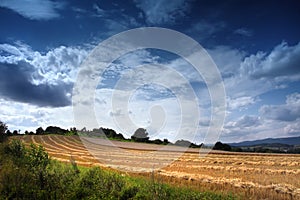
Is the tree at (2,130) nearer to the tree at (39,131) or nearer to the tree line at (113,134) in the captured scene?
the tree line at (113,134)

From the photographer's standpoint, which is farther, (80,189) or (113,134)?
(113,134)

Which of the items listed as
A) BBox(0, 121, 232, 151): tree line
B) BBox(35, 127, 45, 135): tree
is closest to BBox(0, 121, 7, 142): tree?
BBox(0, 121, 232, 151): tree line

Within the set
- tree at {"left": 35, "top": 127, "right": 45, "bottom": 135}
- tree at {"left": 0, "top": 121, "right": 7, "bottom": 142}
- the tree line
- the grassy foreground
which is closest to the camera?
the grassy foreground

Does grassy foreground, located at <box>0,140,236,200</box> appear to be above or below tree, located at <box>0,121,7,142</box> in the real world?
below

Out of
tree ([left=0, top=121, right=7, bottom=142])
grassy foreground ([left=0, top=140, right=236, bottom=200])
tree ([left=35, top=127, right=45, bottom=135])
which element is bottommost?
grassy foreground ([left=0, top=140, right=236, bottom=200])

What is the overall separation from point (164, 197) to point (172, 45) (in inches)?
419

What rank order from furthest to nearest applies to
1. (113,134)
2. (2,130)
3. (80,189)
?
(113,134) < (2,130) < (80,189)

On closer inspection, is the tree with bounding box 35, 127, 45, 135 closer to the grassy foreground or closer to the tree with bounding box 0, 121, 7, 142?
the tree with bounding box 0, 121, 7, 142

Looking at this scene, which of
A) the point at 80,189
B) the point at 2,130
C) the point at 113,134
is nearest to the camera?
the point at 80,189

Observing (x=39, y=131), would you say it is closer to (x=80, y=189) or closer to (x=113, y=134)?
(x=113, y=134)

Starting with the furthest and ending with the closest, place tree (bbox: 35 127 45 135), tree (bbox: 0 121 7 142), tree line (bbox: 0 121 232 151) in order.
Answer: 1. tree (bbox: 35 127 45 135)
2. tree line (bbox: 0 121 232 151)
3. tree (bbox: 0 121 7 142)

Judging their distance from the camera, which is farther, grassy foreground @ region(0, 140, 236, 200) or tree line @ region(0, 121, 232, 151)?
tree line @ region(0, 121, 232, 151)

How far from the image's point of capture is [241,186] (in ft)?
40.6

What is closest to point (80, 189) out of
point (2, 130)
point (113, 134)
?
point (2, 130)
